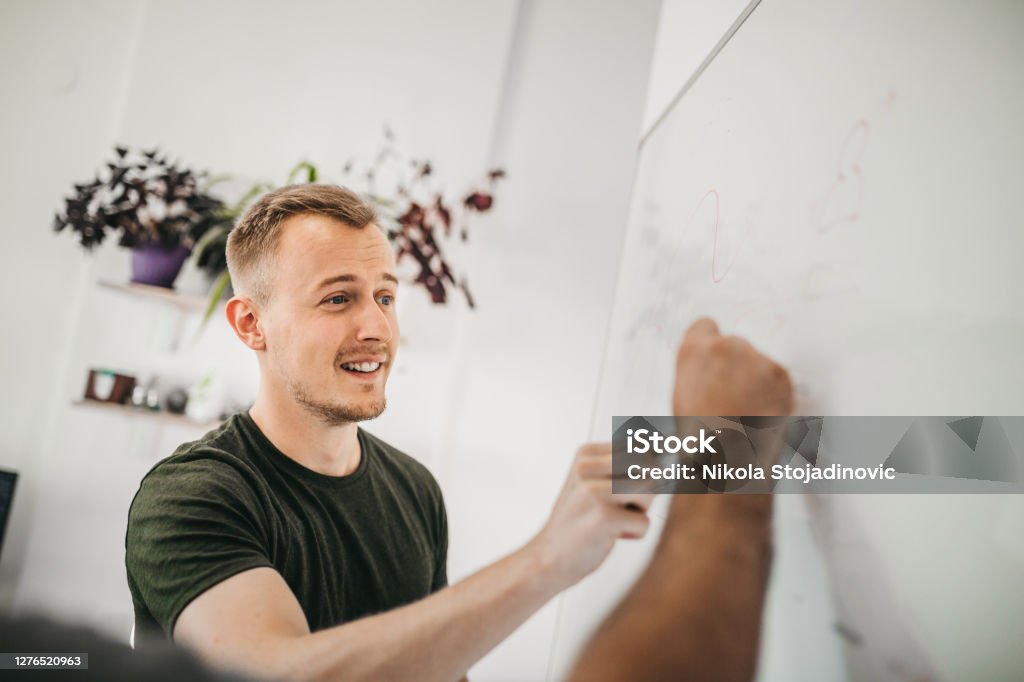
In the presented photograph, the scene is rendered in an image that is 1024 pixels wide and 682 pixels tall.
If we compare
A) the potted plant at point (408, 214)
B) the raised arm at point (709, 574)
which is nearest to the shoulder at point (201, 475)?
the raised arm at point (709, 574)

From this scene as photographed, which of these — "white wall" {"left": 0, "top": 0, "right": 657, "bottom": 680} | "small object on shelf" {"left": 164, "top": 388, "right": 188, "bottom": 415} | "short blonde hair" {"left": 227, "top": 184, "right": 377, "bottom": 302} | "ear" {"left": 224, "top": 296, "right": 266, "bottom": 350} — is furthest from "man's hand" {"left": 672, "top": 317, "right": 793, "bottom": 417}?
"small object on shelf" {"left": 164, "top": 388, "right": 188, "bottom": 415}

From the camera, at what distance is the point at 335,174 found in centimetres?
225

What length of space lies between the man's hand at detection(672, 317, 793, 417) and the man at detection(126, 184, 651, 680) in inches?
6.8

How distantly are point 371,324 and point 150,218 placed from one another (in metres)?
1.29

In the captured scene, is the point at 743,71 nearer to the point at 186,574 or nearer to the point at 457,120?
the point at 186,574

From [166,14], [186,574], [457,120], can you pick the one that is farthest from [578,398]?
[166,14]

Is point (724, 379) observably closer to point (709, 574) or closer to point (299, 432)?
point (709, 574)

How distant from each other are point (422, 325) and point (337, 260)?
1.20 m

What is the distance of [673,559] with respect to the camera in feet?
2.48

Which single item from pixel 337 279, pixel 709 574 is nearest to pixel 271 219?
pixel 337 279

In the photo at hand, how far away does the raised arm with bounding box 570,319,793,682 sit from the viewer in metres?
0.65

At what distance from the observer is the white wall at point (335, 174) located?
2137 mm

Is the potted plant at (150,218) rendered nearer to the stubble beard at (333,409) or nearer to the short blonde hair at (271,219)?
the short blonde hair at (271,219)

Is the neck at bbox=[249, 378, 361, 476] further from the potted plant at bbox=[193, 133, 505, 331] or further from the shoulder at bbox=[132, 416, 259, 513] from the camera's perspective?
the potted plant at bbox=[193, 133, 505, 331]
